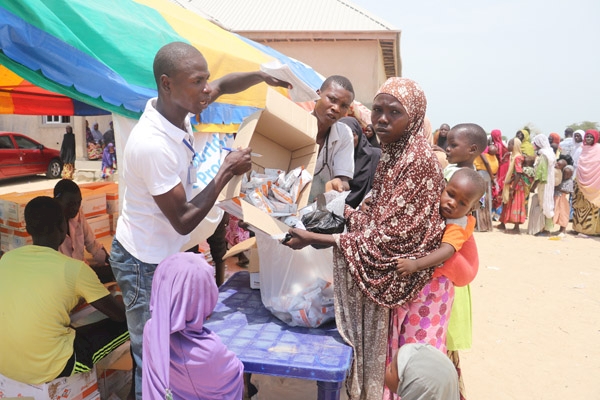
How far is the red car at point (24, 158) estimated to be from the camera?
44.1ft

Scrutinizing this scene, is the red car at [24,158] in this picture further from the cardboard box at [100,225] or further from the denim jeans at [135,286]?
the denim jeans at [135,286]

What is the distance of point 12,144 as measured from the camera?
13.7m

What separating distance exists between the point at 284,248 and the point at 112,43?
1.57 meters

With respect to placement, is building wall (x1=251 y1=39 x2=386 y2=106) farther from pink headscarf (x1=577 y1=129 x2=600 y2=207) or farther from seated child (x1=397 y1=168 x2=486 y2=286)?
seated child (x1=397 y1=168 x2=486 y2=286)

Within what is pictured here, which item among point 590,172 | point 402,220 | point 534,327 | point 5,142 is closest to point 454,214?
point 402,220

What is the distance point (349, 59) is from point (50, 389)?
39.0 ft

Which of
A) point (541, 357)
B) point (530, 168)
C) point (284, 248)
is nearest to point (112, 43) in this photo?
point (284, 248)

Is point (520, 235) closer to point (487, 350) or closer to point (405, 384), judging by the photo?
point (487, 350)

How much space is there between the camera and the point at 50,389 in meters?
2.45

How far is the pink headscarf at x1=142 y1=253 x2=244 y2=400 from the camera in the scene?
1.85 meters

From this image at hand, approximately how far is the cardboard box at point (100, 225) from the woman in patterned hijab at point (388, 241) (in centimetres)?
265

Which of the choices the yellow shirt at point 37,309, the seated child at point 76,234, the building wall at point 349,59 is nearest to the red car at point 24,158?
the building wall at point 349,59

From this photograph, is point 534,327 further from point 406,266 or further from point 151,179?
point 151,179

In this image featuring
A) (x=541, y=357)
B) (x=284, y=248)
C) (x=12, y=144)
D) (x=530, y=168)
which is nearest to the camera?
(x=284, y=248)
